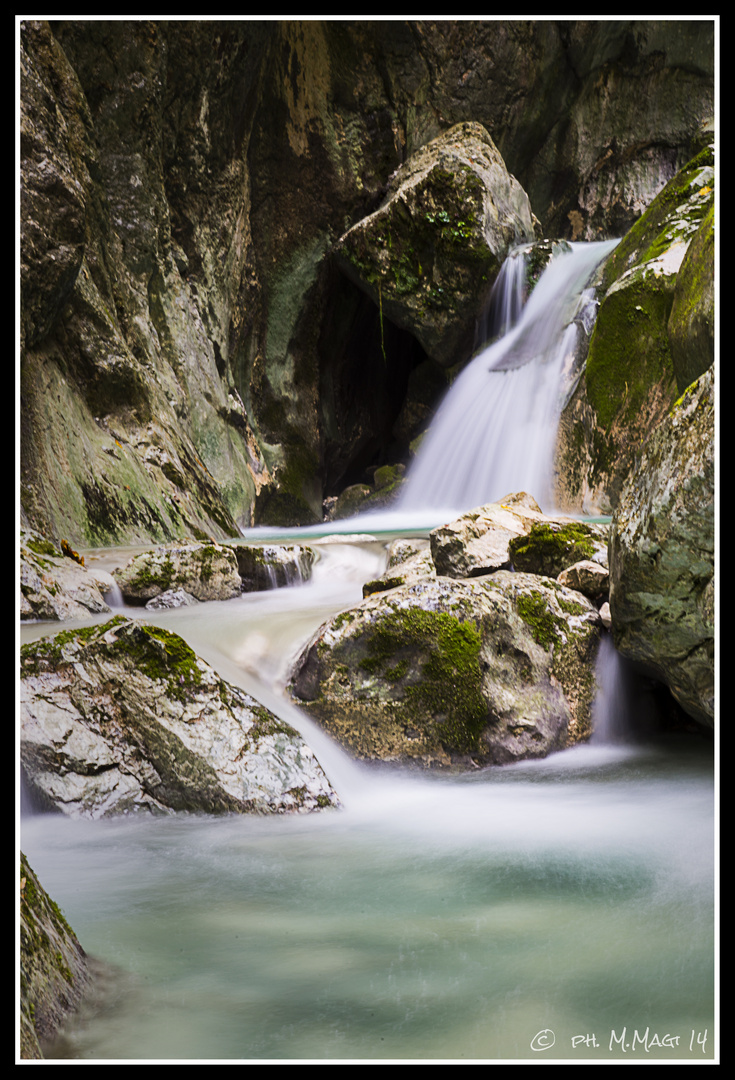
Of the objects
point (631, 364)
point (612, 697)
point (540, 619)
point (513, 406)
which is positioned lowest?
point (612, 697)

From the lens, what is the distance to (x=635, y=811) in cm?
339

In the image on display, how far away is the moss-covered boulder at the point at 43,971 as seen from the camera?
5.58ft

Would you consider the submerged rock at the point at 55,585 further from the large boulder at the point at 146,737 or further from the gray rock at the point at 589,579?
the gray rock at the point at 589,579

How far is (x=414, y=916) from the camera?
252cm

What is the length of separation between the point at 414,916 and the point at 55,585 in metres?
3.39

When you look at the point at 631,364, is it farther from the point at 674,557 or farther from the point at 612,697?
the point at 674,557

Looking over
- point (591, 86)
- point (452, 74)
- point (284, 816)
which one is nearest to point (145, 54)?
point (452, 74)

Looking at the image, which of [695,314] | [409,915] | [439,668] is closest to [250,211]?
[695,314]

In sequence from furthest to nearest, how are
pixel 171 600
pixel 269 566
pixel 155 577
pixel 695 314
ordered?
pixel 269 566 < pixel 155 577 < pixel 171 600 < pixel 695 314

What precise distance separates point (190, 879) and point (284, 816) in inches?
24.7

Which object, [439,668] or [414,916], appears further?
[439,668]

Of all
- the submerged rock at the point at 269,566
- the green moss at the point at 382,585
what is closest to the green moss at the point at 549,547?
the green moss at the point at 382,585

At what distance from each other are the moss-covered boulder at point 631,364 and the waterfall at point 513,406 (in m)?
0.65

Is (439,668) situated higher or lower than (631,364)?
lower
